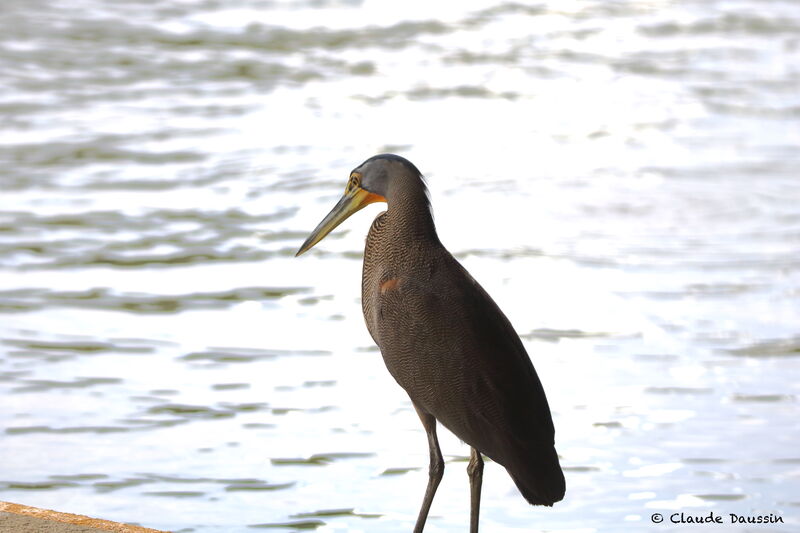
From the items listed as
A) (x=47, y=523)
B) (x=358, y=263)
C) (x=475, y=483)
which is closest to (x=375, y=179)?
(x=475, y=483)

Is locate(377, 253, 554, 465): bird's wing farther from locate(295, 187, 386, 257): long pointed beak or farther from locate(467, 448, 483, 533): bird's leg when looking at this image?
locate(295, 187, 386, 257): long pointed beak

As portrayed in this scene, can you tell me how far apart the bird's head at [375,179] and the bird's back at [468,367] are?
22 cm

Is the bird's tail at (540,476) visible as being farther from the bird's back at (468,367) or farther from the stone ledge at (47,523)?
the stone ledge at (47,523)

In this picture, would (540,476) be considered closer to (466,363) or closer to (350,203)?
(466,363)

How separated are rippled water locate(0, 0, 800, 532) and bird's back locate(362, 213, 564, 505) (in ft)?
4.10

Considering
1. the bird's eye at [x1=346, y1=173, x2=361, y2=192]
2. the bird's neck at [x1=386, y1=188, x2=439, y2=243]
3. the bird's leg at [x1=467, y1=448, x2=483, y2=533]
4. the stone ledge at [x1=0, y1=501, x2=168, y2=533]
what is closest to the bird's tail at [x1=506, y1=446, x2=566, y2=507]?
the bird's leg at [x1=467, y1=448, x2=483, y2=533]

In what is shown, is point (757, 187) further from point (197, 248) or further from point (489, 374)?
point (489, 374)

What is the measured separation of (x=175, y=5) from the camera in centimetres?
1698

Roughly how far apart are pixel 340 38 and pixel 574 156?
5218 mm

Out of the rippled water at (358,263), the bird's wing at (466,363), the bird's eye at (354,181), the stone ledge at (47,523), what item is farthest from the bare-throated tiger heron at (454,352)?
the rippled water at (358,263)

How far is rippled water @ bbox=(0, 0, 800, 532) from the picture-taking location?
217 inches

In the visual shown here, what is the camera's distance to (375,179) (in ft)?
13.5

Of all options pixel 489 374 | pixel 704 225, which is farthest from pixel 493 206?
pixel 489 374

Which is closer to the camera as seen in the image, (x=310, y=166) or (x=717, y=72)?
(x=310, y=166)
